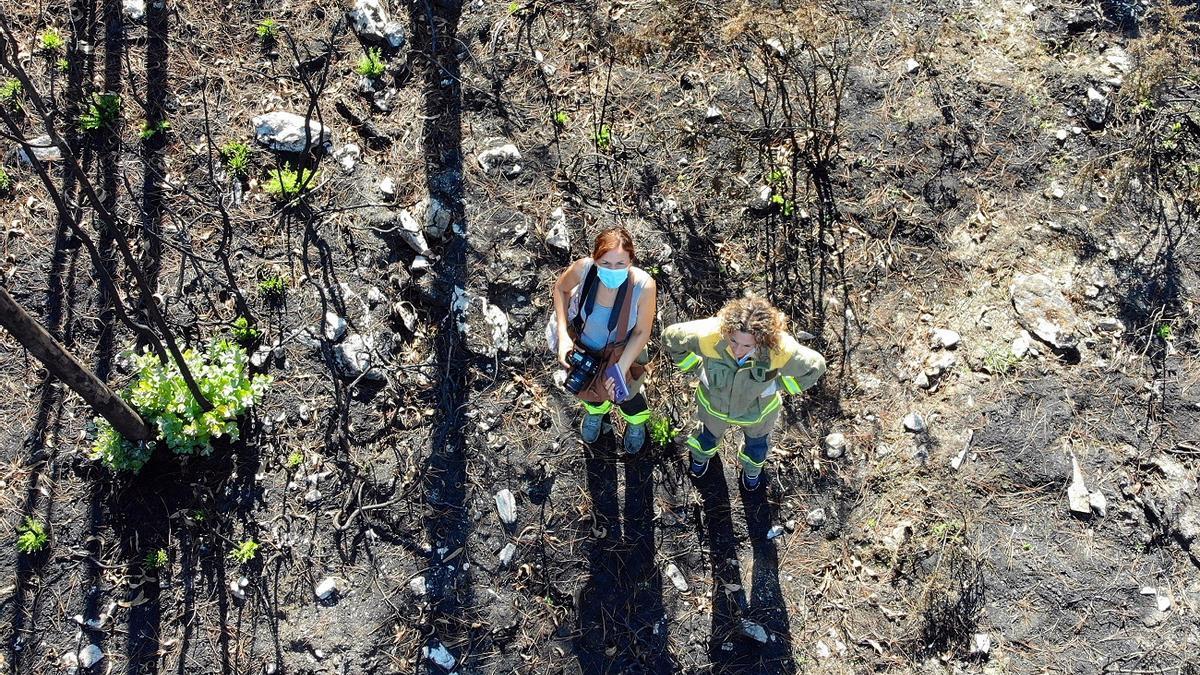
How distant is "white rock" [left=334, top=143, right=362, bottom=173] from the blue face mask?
244 cm

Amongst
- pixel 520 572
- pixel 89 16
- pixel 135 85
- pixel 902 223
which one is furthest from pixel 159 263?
pixel 902 223

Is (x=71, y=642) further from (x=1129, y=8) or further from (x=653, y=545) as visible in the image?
(x=1129, y=8)

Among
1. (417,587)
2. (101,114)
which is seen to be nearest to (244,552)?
(417,587)

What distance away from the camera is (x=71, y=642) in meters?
4.55

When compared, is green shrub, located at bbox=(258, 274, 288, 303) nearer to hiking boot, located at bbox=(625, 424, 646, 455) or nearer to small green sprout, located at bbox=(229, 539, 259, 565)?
small green sprout, located at bbox=(229, 539, 259, 565)

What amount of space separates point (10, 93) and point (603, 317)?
183 inches

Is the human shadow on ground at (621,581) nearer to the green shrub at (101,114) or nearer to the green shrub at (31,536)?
the green shrub at (31,536)

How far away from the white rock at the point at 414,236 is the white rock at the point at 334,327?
0.70 meters

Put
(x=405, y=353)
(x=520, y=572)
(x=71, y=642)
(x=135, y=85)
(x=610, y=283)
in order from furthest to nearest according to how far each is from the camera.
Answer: (x=135, y=85)
(x=405, y=353)
(x=520, y=572)
(x=71, y=642)
(x=610, y=283)

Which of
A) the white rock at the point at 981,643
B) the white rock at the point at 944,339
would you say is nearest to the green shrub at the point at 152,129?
the white rock at the point at 944,339

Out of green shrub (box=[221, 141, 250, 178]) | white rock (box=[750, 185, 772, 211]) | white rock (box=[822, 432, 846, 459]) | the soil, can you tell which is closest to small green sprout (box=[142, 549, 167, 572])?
the soil

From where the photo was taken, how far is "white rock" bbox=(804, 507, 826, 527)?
16.6 ft

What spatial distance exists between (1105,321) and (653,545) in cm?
355

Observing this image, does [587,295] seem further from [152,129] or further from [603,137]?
[152,129]
